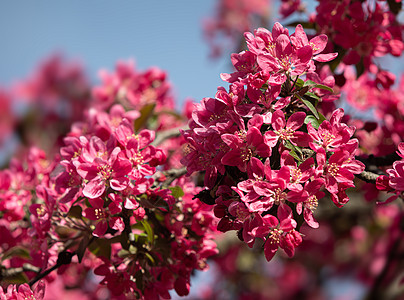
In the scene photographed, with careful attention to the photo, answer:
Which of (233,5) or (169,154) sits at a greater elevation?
(233,5)

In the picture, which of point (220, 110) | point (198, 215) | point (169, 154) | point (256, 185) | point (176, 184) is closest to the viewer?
point (256, 185)

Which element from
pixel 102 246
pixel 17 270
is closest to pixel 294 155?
pixel 102 246

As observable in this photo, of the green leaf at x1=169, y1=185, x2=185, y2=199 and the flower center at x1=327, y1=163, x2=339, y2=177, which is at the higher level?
the green leaf at x1=169, y1=185, x2=185, y2=199

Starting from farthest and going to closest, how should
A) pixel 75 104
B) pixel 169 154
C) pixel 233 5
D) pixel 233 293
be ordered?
1. pixel 75 104
2. pixel 233 5
3. pixel 233 293
4. pixel 169 154

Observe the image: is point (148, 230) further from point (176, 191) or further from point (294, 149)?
point (294, 149)

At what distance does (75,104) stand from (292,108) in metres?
6.85

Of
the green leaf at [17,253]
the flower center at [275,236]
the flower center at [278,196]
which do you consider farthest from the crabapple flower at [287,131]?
the green leaf at [17,253]

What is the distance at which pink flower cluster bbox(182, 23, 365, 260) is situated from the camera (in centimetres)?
112

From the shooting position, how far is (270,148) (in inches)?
44.7

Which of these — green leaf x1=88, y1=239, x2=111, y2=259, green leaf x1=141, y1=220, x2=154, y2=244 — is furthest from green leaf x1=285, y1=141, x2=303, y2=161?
green leaf x1=88, y1=239, x2=111, y2=259

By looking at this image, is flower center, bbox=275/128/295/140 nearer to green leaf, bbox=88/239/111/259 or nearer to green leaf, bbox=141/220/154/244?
green leaf, bbox=141/220/154/244

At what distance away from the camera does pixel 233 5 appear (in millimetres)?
5348

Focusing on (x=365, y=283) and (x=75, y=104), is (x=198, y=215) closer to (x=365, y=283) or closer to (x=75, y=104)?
(x=365, y=283)

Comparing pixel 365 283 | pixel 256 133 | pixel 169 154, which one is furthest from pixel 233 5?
pixel 256 133
